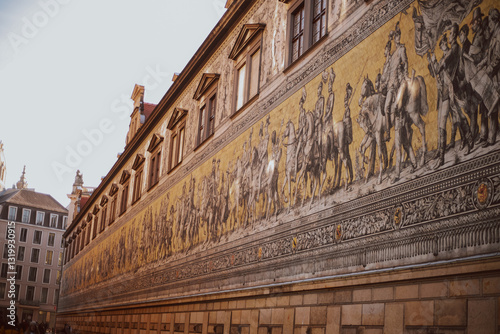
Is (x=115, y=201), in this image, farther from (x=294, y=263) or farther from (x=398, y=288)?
(x=398, y=288)

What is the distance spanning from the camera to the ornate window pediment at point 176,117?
19562mm

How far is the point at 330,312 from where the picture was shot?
8695 mm

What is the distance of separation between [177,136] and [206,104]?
3393 millimetres

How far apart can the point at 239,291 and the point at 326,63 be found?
4.80 meters

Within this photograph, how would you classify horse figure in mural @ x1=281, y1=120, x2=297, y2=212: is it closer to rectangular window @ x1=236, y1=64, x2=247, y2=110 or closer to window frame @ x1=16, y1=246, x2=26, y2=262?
rectangular window @ x1=236, y1=64, x2=247, y2=110

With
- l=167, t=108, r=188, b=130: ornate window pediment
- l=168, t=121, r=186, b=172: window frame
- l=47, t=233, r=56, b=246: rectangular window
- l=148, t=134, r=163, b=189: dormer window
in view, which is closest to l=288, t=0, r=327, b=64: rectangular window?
l=168, t=121, r=186, b=172: window frame

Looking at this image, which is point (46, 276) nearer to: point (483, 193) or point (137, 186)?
point (137, 186)

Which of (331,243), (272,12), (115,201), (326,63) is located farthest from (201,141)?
(115,201)

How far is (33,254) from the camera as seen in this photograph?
67312 mm

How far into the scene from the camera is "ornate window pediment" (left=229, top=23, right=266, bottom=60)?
44.1 feet

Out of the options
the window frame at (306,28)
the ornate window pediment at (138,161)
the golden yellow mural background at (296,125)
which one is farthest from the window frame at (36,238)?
the window frame at (306,28)

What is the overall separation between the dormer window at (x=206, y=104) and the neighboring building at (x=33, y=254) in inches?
2063

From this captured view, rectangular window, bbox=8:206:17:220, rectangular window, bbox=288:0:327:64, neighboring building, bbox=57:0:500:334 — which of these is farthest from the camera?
rectangular window, bbox=8:206:17:220

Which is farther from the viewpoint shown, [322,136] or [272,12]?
[272,12]
